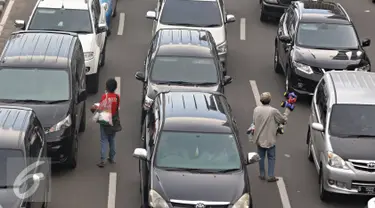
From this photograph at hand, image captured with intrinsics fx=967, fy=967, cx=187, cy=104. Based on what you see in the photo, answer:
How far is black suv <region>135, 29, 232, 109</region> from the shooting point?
18.9m

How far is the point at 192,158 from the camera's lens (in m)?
14.6

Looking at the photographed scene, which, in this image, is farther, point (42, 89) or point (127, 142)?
point (127, 142)

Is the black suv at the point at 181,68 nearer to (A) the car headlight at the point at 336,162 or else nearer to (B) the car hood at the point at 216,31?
(B) the car hood at the point at 216,31

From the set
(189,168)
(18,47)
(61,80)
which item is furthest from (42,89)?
(189,168)

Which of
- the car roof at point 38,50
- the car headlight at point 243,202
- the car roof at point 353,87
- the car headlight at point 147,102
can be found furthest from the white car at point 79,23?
the car headlight at point 243,202

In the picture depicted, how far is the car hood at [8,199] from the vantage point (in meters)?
12.7

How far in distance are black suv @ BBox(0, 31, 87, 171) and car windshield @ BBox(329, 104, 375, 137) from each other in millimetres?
4626

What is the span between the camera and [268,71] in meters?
24.0

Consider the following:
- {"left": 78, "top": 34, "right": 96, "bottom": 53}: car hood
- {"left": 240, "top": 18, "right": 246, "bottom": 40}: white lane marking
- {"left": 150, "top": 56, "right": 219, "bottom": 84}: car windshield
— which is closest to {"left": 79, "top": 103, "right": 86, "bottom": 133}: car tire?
{"left": 150, "top": 56, "right": 219, "bottom": 84}: car windshield

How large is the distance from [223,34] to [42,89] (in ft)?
22.4

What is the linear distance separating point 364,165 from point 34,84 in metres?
6.13

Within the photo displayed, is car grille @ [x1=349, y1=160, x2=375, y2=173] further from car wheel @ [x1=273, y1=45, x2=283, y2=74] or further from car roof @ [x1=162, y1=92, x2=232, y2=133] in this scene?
car wheel @ [x1=273, y1=45, x2=283, y2=74]

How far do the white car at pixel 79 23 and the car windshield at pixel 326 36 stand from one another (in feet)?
15.3

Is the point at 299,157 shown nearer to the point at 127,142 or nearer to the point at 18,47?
the point at 127,142
